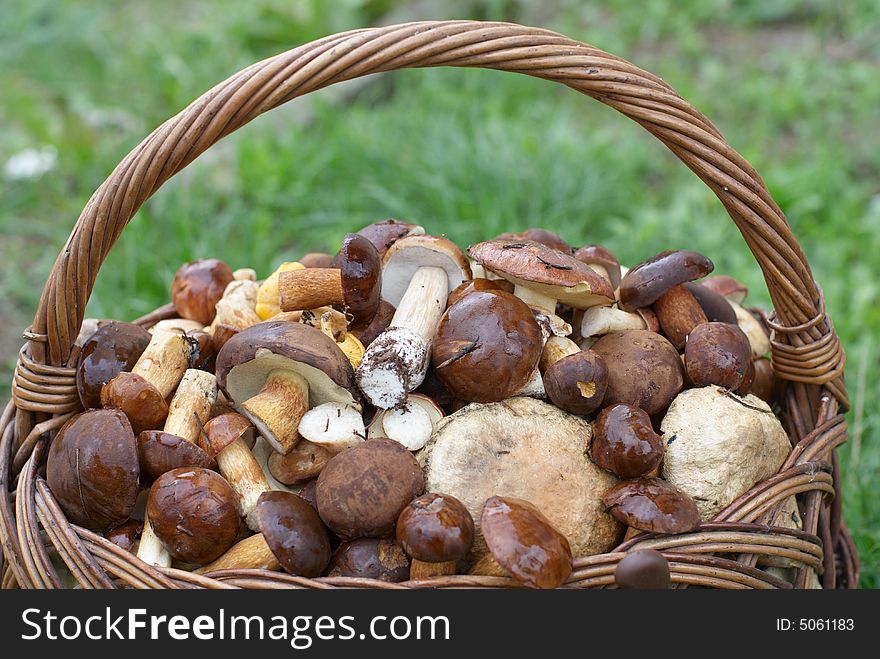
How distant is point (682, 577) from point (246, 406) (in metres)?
1.01

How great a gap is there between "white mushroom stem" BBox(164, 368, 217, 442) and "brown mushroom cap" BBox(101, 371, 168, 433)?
0.04m

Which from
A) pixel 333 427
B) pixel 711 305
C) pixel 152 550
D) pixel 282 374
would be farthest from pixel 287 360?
pixel 711 305

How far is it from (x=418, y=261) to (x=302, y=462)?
62cm

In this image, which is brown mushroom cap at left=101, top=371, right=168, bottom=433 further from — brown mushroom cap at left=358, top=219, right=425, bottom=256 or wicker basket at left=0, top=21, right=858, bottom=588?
brown mushroom cap at left=358, top=219, right=425, bottom=256

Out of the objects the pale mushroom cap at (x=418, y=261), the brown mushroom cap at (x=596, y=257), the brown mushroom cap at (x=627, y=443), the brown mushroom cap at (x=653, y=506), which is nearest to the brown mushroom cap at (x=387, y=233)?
the pale mushroom cap at (x=418, y=261)

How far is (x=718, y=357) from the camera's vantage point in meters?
1.96

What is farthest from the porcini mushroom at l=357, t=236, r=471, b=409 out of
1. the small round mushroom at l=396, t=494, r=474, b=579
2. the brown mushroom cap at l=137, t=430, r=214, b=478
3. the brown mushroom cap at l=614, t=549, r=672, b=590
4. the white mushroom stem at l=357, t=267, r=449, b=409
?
the brown mushroom cap at l=614, t=549, r=672, b=590

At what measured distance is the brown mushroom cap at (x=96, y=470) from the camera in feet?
5.74

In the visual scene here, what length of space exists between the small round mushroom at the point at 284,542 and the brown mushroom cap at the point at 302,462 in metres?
0.11

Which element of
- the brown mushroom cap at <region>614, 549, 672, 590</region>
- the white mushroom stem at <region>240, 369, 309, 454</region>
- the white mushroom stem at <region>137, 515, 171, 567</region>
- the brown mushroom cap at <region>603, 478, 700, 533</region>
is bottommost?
the brown mushroom cap at <region>614, 549, 672, 590</region>

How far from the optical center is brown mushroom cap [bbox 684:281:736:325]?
87.3 inches

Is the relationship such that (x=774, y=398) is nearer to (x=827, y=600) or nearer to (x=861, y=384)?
(x=827, y=600)

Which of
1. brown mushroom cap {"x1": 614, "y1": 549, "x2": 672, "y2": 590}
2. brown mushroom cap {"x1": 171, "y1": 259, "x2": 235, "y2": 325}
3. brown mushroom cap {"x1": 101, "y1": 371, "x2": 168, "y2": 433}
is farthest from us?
brown mushroom cap {"x1": 171, "y1": 259, "x2": 235, "y2": 325}

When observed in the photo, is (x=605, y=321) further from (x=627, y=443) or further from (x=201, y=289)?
(x=201, y=289)
